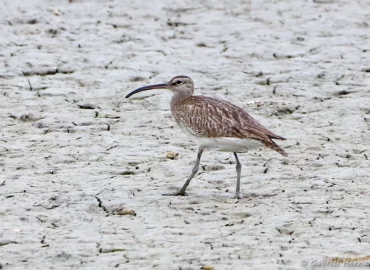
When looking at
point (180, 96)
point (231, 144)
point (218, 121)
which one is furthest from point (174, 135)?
point (231, 144)

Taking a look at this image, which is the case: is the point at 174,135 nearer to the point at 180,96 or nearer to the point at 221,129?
the point at 180,96

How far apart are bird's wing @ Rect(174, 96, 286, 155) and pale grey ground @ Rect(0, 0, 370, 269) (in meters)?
0.52

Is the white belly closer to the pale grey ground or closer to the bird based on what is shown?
the bird

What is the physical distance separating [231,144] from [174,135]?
200 cm

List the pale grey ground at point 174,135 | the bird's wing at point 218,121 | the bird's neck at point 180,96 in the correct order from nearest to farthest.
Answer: the pale grey ground at point 174,135 → the bird's wing at point 218,121 → the bird's neck at point 180,96

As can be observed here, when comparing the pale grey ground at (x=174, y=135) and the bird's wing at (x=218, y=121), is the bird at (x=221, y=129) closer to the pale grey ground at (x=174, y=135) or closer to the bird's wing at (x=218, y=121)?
the bird's wing at (x=218, y=121)

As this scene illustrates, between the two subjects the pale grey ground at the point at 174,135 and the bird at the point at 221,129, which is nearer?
the pale grey ground at the point at 174,135

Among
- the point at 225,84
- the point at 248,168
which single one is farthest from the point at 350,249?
the point at 225,84

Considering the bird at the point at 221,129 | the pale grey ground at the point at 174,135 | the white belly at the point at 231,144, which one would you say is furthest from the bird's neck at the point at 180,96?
the white belly at the point at 231,144

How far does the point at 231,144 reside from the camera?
8508 millimetres

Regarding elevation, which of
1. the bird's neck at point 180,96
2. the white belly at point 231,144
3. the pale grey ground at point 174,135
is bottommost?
the pale grey ground at point 174,135

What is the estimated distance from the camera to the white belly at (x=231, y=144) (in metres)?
8.47

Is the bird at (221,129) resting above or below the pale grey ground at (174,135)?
above

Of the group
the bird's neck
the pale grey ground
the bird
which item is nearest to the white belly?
the bird
